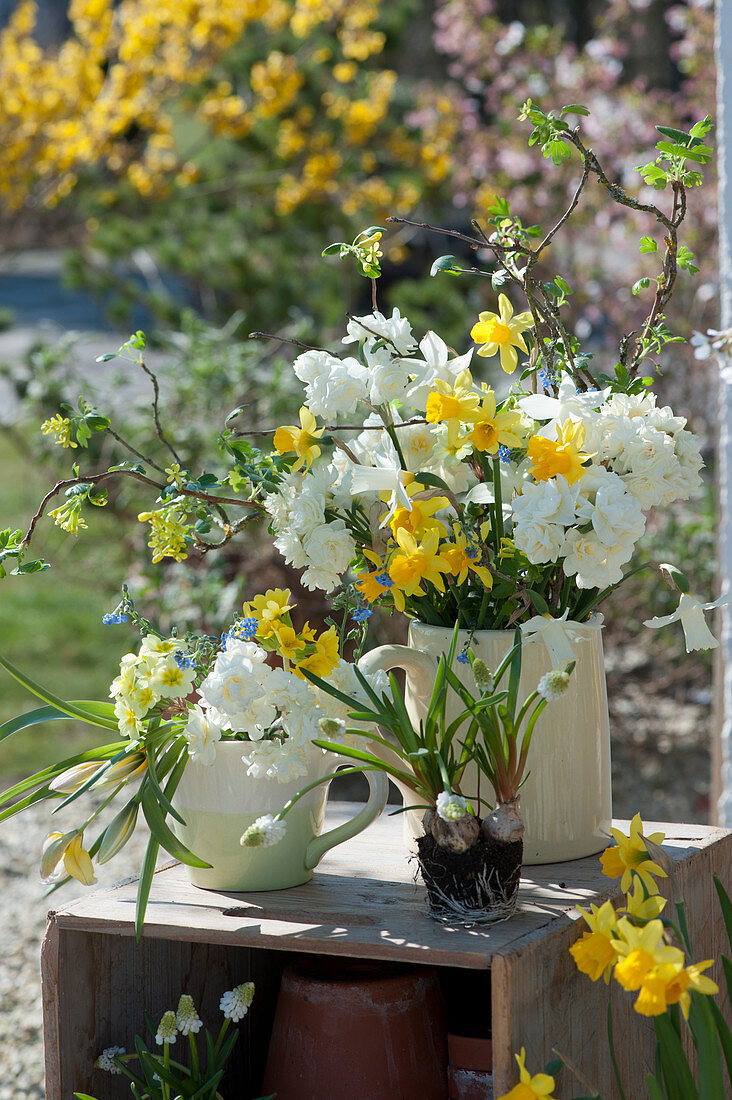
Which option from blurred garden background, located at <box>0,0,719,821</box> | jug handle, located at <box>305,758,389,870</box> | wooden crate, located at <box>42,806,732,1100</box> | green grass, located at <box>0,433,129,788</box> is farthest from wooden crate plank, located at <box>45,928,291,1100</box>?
green grass, located at <box>0,433,129,788</box>

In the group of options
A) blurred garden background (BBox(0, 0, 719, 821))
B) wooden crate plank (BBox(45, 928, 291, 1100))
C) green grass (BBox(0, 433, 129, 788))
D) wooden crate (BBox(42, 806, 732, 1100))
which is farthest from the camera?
green grass (BBox(0, 433, 129, 788))

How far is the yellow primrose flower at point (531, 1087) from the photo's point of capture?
93 cm

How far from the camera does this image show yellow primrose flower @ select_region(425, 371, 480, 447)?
1.07 meters

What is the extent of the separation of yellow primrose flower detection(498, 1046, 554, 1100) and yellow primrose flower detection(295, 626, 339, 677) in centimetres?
36

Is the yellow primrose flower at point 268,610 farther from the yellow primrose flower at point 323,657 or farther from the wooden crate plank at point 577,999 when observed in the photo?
the wooden crate plank at point 577,999

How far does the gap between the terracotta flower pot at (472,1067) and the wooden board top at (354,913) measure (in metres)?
0.14

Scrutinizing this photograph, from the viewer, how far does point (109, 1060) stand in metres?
1.15

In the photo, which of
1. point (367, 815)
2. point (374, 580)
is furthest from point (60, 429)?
point (367, 815)

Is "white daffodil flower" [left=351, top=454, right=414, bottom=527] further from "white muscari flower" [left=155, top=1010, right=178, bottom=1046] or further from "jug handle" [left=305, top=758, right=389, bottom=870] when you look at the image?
"white muscari flower" [left=155, top=1010, right=178, bottom=1046]

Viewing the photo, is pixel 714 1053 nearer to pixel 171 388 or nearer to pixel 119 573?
pixel 171 388

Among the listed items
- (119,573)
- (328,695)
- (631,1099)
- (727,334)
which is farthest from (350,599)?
(119,573)

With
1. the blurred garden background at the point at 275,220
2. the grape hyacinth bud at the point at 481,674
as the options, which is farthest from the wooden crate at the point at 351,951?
the blurred garden background at the point at 275,220

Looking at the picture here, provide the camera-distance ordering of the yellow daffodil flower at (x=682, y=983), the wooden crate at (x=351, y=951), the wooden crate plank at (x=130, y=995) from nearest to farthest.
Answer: the yellow daffodil flower at (x=682, y=983), the wooden crate at (x=351, y=951), the wooden crate plank at (x=130, y=995)

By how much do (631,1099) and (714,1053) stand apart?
0.23 metres
